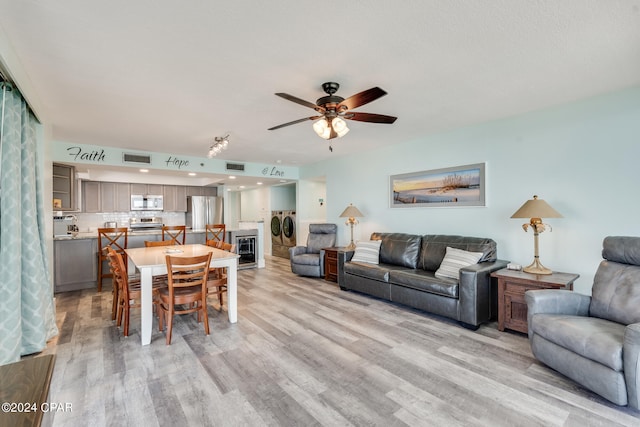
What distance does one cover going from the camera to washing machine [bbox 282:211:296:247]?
7.65 metres

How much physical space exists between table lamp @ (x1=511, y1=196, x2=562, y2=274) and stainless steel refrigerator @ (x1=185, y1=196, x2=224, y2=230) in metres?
7.34

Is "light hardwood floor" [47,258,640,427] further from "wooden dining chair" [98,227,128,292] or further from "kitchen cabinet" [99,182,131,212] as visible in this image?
"kitchen cabinet" [99,182,131,212]

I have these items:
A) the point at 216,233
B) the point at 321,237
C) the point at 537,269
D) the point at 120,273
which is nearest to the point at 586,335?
the point at 537,269

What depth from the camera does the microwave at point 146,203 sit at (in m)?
7.50

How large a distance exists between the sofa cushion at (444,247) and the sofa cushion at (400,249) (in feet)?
0.32

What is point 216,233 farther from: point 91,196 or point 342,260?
point 91,196

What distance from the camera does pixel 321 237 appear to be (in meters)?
6.11

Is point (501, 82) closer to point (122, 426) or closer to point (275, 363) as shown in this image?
point (275, 363)

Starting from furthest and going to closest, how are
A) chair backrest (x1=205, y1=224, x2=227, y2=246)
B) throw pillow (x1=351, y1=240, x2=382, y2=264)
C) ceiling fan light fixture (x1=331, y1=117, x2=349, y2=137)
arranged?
1. chair backrest (x1=205, y1=224, x2=227, y2=246)
2. throw pillow (x1=351, y1=240, x2=382, y2=264)
3. ceiling fan light fixture (x1=331, y1=117, x2=349, y2=137)

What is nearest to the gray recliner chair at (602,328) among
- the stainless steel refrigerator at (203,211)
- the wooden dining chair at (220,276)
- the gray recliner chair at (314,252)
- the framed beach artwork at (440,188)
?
the framed beach artwork at (440,188)

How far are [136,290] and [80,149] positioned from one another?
3.06 m

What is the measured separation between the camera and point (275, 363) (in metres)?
2.49

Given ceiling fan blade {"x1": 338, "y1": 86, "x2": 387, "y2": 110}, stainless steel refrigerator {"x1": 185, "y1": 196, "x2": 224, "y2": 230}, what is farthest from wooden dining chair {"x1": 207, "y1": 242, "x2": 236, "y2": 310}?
stainless steel refrigerator {"x1": 185, "y1": 196, "x2": 224, "y2": 230}

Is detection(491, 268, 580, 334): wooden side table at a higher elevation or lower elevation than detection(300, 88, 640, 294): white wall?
lower
